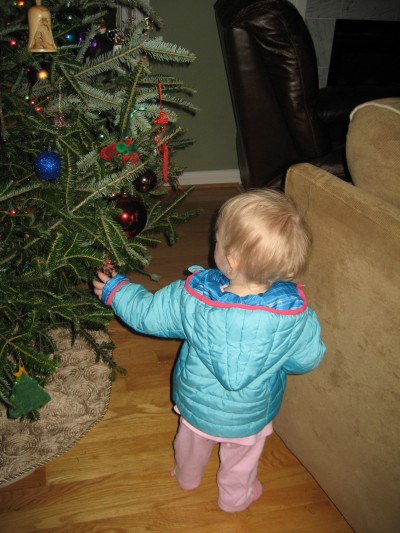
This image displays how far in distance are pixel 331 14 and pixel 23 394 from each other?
342 cm

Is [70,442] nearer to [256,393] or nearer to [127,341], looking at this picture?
[127,341]

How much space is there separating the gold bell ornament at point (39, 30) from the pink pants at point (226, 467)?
1.01 metres

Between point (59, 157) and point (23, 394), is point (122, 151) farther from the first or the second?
point (23, 394)

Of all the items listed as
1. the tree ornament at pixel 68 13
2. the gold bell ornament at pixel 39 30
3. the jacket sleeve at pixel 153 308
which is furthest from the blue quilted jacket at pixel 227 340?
the tree ornament at pixel 68 13

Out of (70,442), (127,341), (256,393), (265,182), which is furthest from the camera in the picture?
(265,182)

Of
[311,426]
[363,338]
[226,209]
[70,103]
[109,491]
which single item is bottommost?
[109,491]

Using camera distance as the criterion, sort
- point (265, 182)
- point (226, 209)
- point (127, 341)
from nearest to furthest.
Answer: point (226, 209) → point (127, 341) → point (265, 182)

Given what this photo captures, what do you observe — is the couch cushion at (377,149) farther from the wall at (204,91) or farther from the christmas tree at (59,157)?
the wall at (204,91)

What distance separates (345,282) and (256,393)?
1.09 feet

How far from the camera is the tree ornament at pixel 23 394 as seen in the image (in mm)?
1051

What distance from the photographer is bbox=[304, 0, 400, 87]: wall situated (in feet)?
10.3

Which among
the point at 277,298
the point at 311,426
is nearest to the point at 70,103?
the point at 277,298

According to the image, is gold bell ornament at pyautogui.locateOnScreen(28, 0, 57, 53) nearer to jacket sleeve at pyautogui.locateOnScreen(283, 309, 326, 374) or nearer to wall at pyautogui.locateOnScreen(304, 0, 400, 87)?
jacket sleeve at pyautogui.locateOnScreen(283, 309, 326, 374)

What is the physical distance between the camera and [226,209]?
2.83 feet
